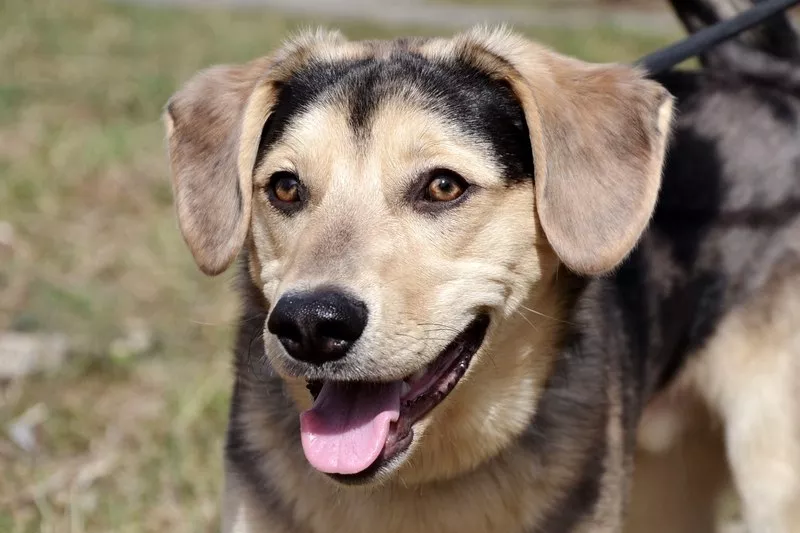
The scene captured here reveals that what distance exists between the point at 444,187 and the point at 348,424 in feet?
2.33

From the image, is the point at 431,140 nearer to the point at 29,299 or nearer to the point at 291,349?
the point at 291,349

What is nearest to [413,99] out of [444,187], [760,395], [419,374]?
[444,187]

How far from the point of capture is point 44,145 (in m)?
8.85

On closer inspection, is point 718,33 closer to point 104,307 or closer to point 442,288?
point 442,288

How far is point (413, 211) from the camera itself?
316 cm

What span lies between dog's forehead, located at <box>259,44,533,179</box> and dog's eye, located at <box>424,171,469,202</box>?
0.44ft

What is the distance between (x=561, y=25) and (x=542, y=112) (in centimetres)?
1225

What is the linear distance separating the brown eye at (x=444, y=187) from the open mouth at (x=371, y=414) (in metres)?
0.35

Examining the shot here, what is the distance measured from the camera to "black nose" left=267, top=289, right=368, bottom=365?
2748 millimetres

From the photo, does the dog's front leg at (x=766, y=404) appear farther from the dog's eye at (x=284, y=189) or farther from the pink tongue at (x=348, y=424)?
the dog's eye at (x=284, y=189)

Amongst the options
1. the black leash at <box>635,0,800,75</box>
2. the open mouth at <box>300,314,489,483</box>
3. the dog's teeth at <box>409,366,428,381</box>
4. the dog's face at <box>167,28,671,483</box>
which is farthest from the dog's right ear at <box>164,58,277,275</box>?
the black leash at <box>635,0,800,75</box>

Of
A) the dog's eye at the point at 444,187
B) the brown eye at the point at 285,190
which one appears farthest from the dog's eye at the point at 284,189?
the dog's eye at the point at 444,187

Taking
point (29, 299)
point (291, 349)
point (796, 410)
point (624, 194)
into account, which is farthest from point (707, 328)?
point (29, 299)

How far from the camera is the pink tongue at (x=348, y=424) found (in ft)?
9.70
